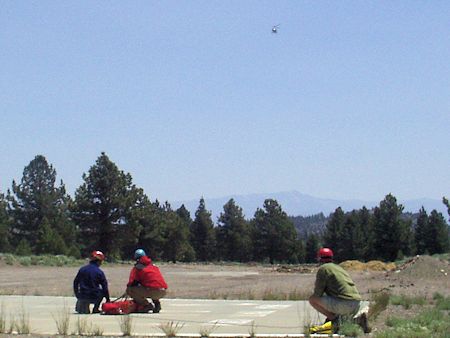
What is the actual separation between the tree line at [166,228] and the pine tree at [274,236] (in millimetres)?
133

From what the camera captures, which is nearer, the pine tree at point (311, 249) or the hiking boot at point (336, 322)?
the hiking boot at point (336, 322)

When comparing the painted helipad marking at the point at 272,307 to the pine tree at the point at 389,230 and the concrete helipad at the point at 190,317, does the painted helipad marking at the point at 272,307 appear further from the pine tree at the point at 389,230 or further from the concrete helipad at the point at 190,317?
the pine tree at the point at 389,230

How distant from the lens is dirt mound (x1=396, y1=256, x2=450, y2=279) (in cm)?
3938

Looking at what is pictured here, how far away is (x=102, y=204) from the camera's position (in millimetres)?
70375

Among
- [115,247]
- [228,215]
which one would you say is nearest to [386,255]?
[228,215]

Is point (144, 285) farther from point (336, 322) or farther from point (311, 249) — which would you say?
point (311, 249)

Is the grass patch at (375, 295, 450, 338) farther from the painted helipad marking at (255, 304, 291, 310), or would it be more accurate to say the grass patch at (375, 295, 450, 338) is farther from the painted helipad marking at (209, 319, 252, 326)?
the painted helipad marking at (255, 304, 291, 310)

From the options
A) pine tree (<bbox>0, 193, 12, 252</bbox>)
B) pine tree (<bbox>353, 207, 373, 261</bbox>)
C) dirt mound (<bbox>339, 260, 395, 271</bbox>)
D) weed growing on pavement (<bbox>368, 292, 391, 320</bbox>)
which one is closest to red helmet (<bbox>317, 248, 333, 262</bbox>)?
weed growing on pavement (<bbox>368, 292, 391, 320</bbox>)

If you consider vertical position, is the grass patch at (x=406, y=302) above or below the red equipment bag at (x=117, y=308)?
below

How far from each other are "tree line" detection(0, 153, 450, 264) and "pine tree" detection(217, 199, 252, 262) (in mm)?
135

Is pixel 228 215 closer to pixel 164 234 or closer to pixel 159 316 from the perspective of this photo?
pixel 164 234

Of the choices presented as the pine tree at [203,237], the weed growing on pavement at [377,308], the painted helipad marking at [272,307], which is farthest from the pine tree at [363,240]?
the weed growing on pavement at [377,308]

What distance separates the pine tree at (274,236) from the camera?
97.6 metres

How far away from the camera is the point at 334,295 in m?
12.5
